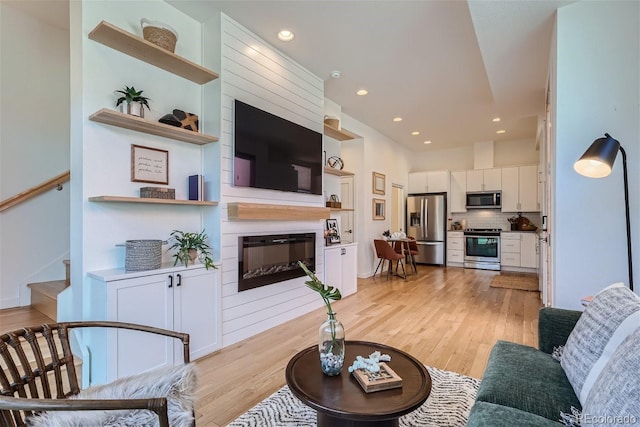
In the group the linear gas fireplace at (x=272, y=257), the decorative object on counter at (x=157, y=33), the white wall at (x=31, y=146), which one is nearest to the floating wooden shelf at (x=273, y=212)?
the linear gas fireplace at (x=272, y=257)

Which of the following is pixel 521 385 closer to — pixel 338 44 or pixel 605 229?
pixel 605 229

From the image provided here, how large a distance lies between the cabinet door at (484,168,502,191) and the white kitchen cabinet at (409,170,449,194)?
85 cm

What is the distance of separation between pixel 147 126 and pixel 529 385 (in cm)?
290

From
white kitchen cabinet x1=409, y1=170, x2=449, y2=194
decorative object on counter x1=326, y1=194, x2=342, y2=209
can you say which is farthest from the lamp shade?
white kitchen cabinet x1=409, y1=170, x2=449, y2=194

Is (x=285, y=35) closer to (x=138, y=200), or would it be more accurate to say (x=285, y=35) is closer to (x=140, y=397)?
(x=138, y=200)

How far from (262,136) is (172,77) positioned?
37.7 inches

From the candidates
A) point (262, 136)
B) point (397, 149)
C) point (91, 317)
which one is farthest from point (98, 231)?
point (397, 149)

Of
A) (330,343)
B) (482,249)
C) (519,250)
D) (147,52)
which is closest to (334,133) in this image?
(147,52)

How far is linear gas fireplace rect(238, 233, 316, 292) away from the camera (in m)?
3.12

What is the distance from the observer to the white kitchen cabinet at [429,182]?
7734 mm

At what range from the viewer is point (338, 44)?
337 centimetres

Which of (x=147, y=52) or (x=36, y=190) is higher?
(x=147, y=52)

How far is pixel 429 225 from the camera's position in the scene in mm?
7656

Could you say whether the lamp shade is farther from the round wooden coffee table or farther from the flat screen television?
the flat screen television
